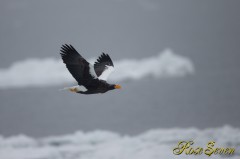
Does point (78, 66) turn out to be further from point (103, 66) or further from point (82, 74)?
point (103, 66)

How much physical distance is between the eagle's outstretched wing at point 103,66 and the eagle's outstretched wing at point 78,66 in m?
0.70

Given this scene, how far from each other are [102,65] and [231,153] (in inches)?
115

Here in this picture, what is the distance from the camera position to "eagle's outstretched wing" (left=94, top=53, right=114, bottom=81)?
10.3m

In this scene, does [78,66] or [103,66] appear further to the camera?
[103,66]

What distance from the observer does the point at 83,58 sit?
9.57 m

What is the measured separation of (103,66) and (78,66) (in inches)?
47.2

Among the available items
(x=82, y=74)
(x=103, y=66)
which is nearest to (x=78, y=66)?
(x=82, y=74)

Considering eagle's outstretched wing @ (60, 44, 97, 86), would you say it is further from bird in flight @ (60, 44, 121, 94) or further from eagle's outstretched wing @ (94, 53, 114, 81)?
eagle's outstretched wing @ (94, 53, 114, 81)

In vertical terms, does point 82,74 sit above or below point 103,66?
below

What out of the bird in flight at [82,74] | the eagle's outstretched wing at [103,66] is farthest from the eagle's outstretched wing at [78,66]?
the eagle's outstretched wing at [103,66]

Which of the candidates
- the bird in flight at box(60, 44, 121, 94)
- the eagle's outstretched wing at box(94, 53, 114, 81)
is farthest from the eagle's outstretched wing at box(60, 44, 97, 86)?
the eagle's outstretched wing at box(94, 53, 114, 81)

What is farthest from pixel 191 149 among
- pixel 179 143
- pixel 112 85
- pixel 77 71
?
pixel 77 71

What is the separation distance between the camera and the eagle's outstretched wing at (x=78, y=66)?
9.40m

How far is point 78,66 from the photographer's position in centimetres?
954
